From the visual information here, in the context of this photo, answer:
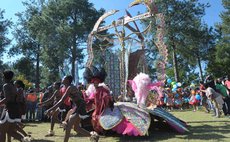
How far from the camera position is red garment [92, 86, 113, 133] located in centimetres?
852

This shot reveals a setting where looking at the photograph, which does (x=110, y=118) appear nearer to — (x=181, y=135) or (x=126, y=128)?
(x=126, y=128)

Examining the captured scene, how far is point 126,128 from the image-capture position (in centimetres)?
829

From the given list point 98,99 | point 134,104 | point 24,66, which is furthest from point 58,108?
point 24,66

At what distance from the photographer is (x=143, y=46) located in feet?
43.2

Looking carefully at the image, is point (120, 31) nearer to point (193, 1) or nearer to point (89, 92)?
point (89, 92)

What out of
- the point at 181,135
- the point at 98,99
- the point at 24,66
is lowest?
the point at 181,135

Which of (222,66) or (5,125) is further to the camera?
(222,66)

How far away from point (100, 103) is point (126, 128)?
103 cm

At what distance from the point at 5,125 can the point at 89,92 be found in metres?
4.11

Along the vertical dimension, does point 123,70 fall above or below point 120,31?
below

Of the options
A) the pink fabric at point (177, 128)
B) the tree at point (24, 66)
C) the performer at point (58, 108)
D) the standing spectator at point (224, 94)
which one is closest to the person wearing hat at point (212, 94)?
the standing spectator at point (224, 94)

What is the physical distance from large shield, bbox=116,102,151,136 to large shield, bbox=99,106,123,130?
7.6 inches

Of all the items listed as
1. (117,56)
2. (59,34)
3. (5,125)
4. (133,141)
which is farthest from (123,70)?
(59,34)

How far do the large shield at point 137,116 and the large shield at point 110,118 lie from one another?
0.19 metres
